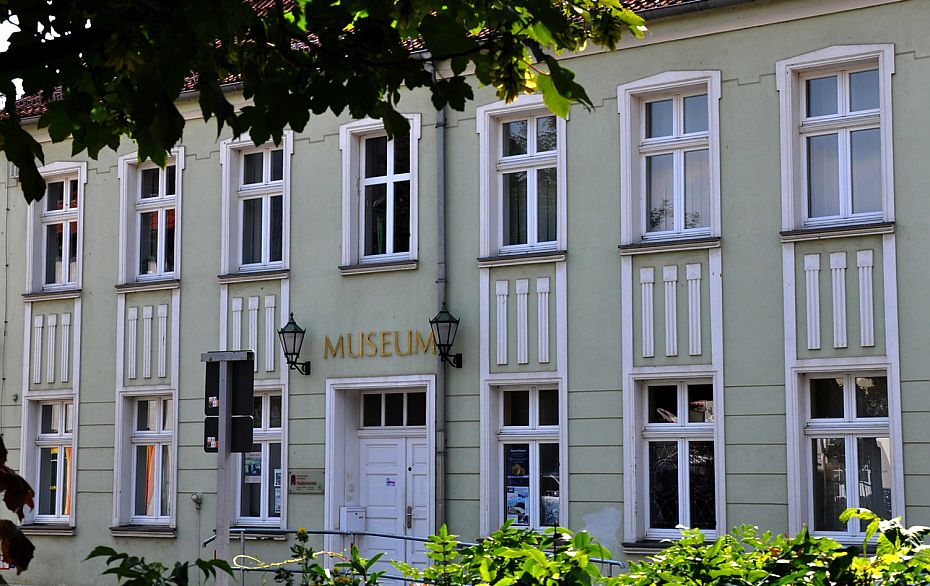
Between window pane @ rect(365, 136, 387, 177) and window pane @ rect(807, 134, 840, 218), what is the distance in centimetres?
557

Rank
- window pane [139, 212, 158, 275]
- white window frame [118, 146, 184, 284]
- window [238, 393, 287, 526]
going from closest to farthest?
window [238, 393, 287, 526] < white window frame [118, 146, 184, 284] < window pane [139, 212, 158, 275]

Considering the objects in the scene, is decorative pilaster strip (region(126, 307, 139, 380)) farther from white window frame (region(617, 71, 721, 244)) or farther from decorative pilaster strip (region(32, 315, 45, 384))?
white window frame (region(617, 71, 721, 244))

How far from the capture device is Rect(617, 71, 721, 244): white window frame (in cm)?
1652

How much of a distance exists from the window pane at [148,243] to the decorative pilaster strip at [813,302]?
9.54 m

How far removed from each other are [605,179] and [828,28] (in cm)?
299

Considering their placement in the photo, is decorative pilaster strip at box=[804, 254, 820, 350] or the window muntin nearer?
decorative pilaster strip at box=[804, 254, 820, 350]

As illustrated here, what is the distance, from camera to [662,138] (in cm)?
1681

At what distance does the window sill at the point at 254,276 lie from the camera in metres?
19.3

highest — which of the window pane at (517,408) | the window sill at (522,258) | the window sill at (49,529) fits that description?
the window sill at (522,258)

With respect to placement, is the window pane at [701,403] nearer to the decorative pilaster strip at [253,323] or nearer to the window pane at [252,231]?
the decorative pilaster strip at [253,323]

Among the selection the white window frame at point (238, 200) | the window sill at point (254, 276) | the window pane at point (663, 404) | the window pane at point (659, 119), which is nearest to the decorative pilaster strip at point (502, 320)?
the window pane at point (663, 404)

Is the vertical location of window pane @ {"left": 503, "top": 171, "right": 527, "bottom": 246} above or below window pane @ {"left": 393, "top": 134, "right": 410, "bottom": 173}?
below

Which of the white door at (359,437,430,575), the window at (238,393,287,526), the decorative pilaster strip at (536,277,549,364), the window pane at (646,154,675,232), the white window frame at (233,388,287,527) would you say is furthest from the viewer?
the window at (238,393,287,526)

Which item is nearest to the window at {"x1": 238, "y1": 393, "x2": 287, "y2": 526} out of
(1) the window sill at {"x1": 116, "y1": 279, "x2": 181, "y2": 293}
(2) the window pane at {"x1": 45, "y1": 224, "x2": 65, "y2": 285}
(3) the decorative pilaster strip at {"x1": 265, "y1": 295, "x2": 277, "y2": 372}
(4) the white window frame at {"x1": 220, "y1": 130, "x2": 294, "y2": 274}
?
(3) the decorative pilaster strip at {"x1": 265, "y1": 295, "x2": 277, "y2": 372}
